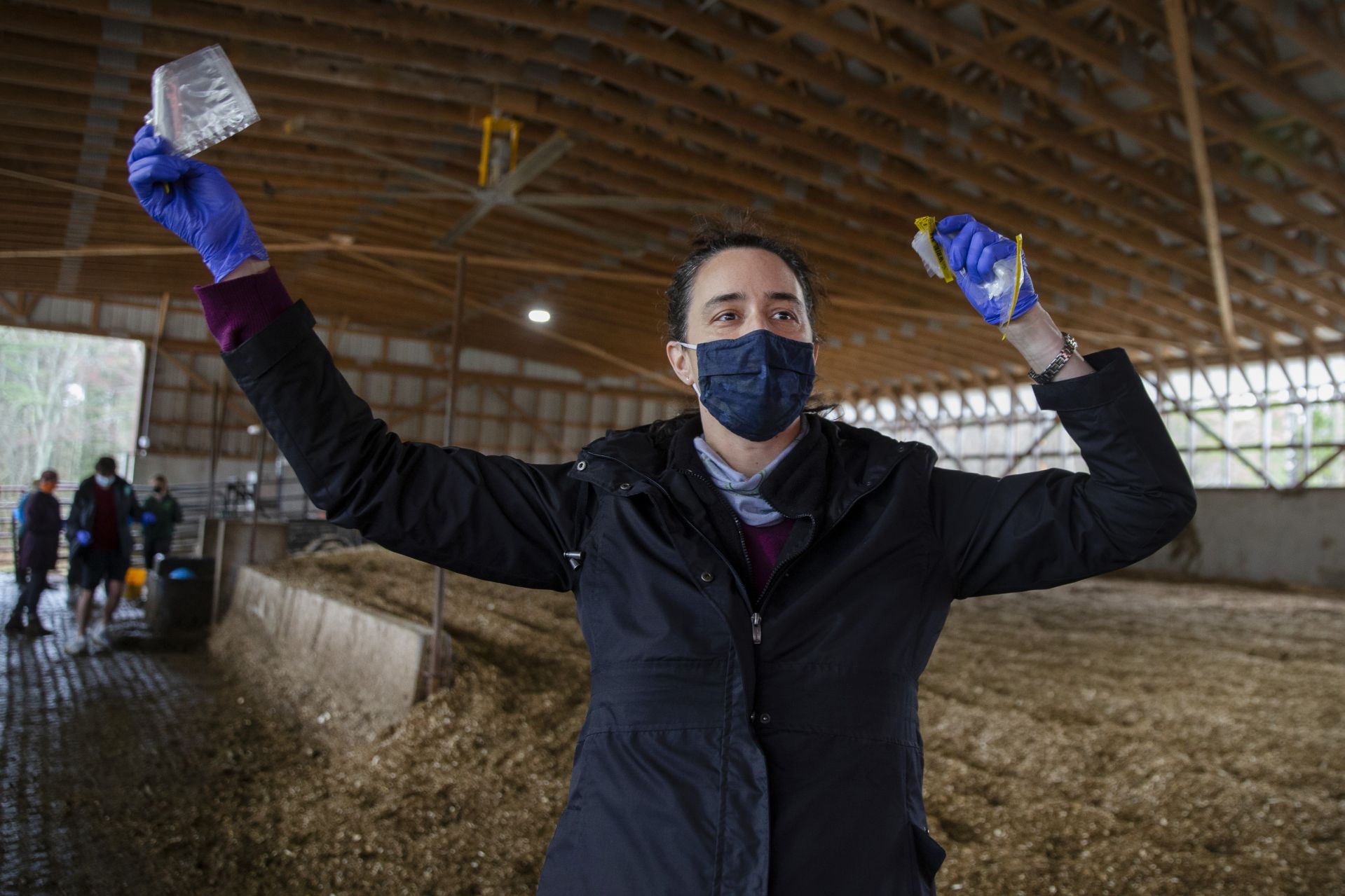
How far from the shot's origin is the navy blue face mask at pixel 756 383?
1.49 m

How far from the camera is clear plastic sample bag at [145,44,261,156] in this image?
1.38 m

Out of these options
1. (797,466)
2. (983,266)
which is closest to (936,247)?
(983,266)

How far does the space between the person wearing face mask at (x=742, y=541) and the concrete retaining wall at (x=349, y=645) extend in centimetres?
349

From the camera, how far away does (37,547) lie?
7.77 meters

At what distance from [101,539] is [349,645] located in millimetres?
3142

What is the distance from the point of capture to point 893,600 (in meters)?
1.32

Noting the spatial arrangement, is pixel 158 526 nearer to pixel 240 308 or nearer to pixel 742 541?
pixel 240 308

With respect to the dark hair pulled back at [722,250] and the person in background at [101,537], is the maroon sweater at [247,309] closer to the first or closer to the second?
the dark hair pulled back at [722,250]

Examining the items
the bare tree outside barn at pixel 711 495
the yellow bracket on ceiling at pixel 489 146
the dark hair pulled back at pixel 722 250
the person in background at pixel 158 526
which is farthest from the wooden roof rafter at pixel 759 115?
the dark hair pulled back at pixel 722 250

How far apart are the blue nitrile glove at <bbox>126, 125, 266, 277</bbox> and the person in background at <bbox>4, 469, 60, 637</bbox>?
7593mm

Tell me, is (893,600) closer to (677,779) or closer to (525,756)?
(677,779)

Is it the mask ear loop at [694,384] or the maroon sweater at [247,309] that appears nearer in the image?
the maroon sweater at [247,309]

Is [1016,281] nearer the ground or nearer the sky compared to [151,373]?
nearer the ground


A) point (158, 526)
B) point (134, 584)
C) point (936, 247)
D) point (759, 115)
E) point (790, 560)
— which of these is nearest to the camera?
point (790, 560)
